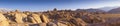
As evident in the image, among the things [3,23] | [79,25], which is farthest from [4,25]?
[79,25]

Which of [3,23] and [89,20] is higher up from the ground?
[3,23]

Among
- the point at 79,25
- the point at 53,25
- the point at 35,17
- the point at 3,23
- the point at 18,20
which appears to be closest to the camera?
the point at 3,23

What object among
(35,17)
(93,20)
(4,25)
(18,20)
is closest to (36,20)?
(35,17)

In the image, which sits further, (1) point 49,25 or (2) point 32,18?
(2) point 32,18

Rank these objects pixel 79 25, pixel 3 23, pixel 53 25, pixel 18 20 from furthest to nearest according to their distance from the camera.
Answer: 1. pixel 79 25
2. pixel 18 20
3. pixel 53 25
4. pixel 3 23

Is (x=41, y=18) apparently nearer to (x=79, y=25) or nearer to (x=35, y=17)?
(x=35, y=17)

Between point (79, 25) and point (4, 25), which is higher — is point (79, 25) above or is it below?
below

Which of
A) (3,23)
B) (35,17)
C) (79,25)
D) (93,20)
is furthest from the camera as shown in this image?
(93,20)

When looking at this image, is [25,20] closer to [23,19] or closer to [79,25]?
[23,19]

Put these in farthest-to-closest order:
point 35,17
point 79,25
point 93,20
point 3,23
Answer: point 93,20 → point 79,25 → point 35,17 → point 3,23
